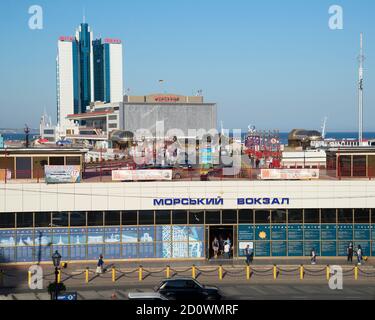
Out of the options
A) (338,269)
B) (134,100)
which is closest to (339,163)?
(338,269)

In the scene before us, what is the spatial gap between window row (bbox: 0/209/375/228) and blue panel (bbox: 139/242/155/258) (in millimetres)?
1145

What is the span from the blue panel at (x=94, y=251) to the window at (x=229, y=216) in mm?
6741

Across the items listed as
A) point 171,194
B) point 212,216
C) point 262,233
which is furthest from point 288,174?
point 171,194

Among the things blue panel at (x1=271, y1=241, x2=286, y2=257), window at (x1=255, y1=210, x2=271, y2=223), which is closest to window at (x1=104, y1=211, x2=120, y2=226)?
window at (x1=255, y1=210, x2=271, y2=223)

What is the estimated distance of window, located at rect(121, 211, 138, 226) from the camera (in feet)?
Result: 95.6

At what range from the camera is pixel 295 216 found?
29.7m

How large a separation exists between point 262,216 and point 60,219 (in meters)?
10.8

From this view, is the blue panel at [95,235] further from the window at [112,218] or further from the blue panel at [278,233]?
the blue panel at [278,233]

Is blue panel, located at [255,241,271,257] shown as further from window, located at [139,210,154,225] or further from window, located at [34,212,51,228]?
window, located at [34,212,51,228]

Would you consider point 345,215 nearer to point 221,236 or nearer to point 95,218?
point 221,236

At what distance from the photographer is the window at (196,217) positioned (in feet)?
96.8

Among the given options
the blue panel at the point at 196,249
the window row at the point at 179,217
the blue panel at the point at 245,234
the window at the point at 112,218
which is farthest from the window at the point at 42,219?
the blue panel at the point at 245,234

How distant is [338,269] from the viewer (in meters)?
26.8
